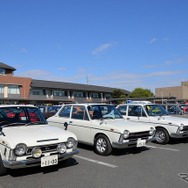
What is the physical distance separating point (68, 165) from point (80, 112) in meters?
2.55

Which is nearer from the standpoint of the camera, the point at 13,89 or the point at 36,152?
the point at 36,152

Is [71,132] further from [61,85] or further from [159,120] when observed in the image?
[61,85]

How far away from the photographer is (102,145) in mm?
7246

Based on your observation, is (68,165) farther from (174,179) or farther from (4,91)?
(4,91)

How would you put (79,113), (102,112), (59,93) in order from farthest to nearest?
(59,93), (79,113), (102,112)

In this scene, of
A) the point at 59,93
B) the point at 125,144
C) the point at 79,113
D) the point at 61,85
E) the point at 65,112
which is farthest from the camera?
the point at 61,85

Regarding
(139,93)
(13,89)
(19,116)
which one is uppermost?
(139,93)

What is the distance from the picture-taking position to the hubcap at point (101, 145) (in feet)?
23.5

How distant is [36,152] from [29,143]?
0.24m

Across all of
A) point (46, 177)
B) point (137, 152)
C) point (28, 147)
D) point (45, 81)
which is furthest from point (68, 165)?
point (45, 81)

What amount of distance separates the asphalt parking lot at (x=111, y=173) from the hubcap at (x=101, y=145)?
216 millimetres

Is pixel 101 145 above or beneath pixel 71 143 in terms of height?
beneath

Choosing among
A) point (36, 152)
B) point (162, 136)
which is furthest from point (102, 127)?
point (162, 136)

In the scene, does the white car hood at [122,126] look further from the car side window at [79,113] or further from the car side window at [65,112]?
the car side window at [65,112]
